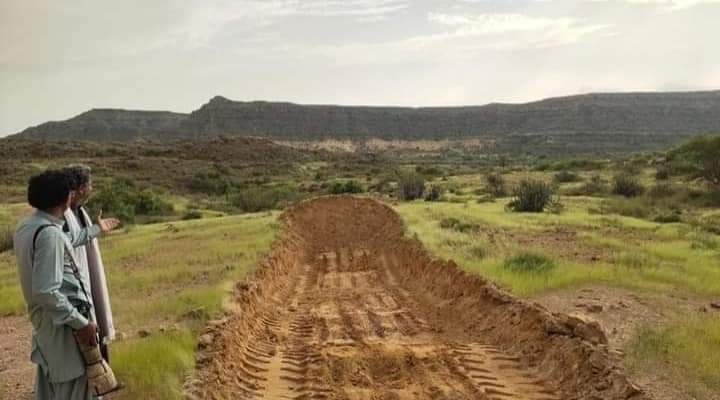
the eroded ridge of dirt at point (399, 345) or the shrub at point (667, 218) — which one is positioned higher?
the eroded ridge of dirt at point (399, 345)

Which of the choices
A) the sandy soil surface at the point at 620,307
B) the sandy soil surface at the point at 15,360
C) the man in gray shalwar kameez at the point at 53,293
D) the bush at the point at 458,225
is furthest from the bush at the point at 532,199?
the man in gray shalwar kameez at the point at 53,293

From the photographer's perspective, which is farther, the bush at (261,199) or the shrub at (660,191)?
the bush at (261,199)

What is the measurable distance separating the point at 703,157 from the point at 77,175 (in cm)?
3884

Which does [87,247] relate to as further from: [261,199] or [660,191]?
[660,191]

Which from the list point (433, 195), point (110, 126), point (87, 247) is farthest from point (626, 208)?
point (110, 126)

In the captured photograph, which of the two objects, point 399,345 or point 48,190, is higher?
point 48,190

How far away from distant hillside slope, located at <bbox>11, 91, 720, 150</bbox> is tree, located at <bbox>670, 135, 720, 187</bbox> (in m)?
61.7

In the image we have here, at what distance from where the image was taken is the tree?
37.8 m

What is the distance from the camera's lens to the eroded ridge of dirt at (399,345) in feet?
25.4

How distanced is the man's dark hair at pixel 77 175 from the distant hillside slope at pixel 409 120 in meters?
99.9

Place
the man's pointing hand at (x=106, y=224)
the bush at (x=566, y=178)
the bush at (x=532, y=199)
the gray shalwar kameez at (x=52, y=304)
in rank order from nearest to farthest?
the gray shalwar kameez at (x=52, y=304), the man's pointing hand at (x=106, y=224), the bush at (x=532, y=199), the bush at (x=566, y=178)

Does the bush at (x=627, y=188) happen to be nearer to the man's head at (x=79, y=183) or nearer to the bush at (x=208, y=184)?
the bush at (x=208, y=184)

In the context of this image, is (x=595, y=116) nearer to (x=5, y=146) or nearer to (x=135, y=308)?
(x=5, y=146)

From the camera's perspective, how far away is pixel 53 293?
4973mm
